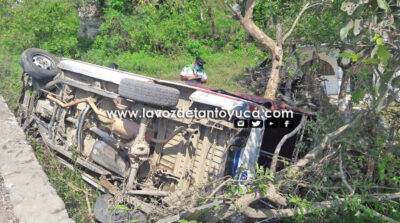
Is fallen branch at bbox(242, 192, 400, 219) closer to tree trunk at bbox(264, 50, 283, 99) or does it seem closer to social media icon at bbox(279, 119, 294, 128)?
social media icon at bbox(279, 119, 294, 128)

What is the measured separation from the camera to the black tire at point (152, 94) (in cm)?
392

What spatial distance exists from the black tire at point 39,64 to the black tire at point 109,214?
2.44 metres

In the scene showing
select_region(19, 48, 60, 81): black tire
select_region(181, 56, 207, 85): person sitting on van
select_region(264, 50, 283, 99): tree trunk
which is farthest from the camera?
select_region(181, 56, 207, 85): person sitting on van

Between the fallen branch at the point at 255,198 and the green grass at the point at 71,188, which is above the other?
the fallen branch at the point at 255,198

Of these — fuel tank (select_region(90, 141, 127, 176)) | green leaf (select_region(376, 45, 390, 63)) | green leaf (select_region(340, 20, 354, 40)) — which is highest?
green leaf (select_region(340, 20, 354, 40))

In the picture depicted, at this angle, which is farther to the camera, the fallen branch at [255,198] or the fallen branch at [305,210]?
the fallen branch at [255,198]

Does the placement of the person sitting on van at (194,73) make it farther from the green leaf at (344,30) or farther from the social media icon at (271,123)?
the green leaf at (344,30)

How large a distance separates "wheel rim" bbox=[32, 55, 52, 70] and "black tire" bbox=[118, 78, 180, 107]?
273 cm

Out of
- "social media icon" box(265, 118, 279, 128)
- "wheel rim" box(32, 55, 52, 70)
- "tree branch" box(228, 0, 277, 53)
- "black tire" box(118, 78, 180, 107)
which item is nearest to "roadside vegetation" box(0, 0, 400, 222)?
"tree branch" box(228, 0, 277, 53)

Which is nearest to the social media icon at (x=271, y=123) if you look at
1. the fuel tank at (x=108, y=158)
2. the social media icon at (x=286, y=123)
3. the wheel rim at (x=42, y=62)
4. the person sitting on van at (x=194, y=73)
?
the social media icon at (x=286, y=123)

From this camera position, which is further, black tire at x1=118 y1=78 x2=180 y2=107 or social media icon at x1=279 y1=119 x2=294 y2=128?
social media icon at x1=279 y1=119 x2=294 y2=128

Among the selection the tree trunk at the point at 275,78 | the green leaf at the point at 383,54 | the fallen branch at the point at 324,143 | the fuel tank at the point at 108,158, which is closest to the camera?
the green leaf at the point at 383,54

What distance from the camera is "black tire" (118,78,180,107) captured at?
3924 mm

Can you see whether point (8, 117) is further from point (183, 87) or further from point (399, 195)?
point (399, 195)
